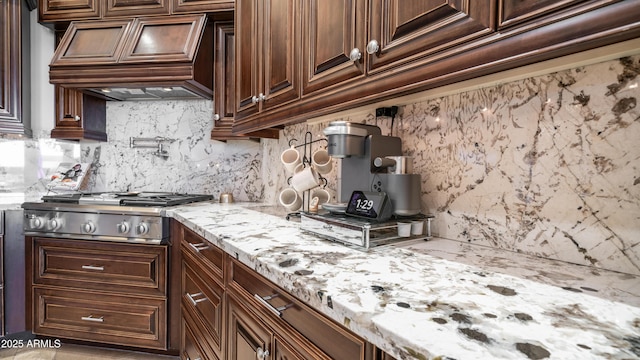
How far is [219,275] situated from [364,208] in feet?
2.01

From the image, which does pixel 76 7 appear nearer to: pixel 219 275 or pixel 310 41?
pixel 310 41

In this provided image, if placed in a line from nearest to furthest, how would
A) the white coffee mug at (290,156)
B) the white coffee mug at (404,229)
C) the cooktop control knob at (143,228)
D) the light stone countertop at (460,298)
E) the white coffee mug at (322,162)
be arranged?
the light stone countertop at (460,298)
the white coffee mug at (404,229)
the white coffee mug at (322,162)
the white coffee mug at (290,156)
the cooktop control knob at (143,228)

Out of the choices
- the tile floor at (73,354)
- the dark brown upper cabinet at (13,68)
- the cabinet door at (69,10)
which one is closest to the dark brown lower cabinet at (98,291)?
the tile floor at (73,354)

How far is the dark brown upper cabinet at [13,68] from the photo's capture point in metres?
2.20

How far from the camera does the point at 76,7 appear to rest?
2105 mm

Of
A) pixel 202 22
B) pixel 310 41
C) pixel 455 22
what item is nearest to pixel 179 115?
pixel 202 22

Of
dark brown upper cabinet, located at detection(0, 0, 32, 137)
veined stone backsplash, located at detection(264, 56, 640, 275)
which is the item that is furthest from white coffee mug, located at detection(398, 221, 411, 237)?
dark brown upper cabinet, located at detection(0, 0, 32, 137)

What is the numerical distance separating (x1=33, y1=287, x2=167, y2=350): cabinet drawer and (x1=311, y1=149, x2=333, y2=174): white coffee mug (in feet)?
3.98

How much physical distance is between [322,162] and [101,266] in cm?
147

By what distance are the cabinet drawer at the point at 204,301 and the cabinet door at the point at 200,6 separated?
156cm

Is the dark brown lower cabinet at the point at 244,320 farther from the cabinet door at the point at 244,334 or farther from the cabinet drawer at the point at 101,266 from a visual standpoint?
the cabinet drawer at the point at 101,266

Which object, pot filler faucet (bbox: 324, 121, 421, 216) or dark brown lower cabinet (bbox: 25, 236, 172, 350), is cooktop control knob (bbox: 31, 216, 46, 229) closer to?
dark brown lower cabinet (bbox: 25, 236, 172, 350)

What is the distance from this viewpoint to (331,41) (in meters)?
1.01

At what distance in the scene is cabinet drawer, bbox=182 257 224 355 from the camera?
Answer: 3.89ft
